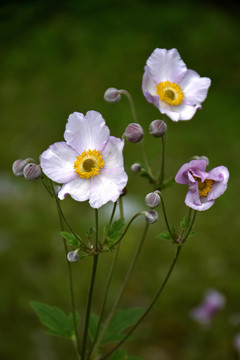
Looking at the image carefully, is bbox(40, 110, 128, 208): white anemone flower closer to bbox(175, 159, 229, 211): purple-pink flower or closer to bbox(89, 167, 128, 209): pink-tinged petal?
bbox(89, 167, 128, 209): pink-tinged petal

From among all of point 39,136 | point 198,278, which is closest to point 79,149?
point 198,278

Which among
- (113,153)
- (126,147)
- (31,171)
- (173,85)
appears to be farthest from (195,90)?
(126,147)

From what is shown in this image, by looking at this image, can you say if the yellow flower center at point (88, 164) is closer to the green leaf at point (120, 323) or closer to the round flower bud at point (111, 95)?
the round flower bud at point (111, 95)

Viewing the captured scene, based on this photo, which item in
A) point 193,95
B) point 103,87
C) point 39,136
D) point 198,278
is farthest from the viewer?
point 103,87

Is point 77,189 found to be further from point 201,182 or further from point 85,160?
point 201,182

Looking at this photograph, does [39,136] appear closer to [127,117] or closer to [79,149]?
[127,117]

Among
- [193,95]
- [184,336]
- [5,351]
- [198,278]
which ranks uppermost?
[193,95]

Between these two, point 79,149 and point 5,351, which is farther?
point 5,351

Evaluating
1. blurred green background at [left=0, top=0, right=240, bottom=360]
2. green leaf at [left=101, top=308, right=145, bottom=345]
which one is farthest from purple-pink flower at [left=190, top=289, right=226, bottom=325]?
green leaf at [left=101, top=308, right=145, bottom=345]
